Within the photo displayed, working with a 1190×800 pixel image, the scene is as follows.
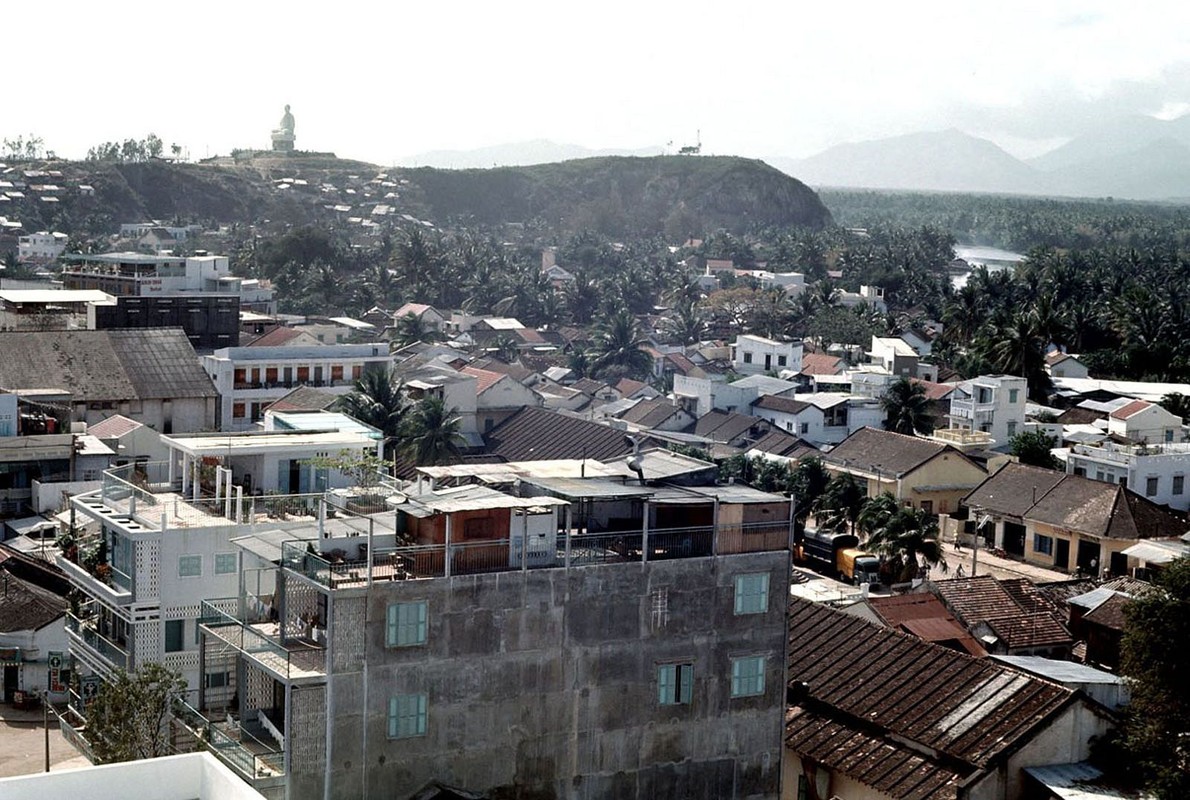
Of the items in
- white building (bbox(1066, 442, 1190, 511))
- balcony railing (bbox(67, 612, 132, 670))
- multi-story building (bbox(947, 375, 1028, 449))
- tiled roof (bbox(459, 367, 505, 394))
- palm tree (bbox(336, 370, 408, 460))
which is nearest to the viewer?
balcony railing (bbox(67, 612, 132, 670))

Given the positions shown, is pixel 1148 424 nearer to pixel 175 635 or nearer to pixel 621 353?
pixel 621 353

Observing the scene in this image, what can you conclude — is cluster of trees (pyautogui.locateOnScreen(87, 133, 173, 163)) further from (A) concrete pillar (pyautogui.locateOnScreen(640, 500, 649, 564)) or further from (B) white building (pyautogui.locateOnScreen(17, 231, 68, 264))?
(A) concrete pillar (pyautogui.locateOnScreen(640, 500, 649, 564))

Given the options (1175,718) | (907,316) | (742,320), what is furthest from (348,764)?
(907,316)

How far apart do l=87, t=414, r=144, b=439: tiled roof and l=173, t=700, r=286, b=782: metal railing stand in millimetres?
22138

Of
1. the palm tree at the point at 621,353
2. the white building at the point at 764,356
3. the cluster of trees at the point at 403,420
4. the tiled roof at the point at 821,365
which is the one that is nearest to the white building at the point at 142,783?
the cluster of trees at the point at 403,420

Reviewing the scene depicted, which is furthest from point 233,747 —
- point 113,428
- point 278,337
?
point 278,337

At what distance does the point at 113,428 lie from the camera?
42438 millimetres

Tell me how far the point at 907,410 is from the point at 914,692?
36.9m

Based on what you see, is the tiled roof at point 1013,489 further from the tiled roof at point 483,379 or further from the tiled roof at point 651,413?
the tiled roof at point 483,379

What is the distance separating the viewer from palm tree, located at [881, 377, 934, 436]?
6116 centimetres

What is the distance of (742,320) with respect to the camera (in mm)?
98562

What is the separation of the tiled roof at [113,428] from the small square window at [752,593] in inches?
995

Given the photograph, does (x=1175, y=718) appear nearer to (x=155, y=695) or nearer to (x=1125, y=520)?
(x=155, y=695)

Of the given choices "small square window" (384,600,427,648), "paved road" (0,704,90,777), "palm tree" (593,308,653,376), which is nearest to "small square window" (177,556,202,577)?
A: "small square window" (384,600,427,648)
